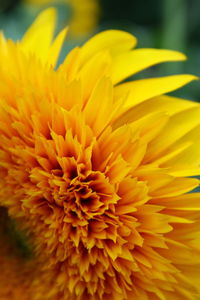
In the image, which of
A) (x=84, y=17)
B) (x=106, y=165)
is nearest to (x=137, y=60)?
(x=106, y=165)

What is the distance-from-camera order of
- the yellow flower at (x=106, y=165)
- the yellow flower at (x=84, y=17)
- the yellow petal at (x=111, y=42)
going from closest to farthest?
the yellow flower at (x=106, y=165) < the yellow petal at (x=111, y=42) < the yellow flower at (x=84, y=17)

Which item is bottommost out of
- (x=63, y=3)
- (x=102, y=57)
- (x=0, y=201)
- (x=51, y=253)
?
(x=51, y=253)

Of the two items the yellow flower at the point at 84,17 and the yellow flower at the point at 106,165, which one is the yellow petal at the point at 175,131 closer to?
the yellow flower at the point at 106,165

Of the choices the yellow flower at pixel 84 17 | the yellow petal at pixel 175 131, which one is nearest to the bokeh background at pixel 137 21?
the yellow flower at pixel 84 17

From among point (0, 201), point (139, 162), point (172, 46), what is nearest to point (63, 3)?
point (172, 46)

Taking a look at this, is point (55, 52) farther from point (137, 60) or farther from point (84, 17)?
point (84, 17)

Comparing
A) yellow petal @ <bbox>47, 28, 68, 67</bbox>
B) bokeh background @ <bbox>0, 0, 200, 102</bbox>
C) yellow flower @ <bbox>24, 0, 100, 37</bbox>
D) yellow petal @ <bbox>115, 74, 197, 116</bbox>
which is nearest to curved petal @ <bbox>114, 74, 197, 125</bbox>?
yellow petal @ <bbox>115, 74, 197, 116</bbox>

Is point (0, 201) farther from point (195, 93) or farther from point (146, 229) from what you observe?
point (195, 93)

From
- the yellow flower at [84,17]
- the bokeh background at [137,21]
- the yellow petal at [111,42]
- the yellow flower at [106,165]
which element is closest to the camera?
the yellow flower at [106,165]
